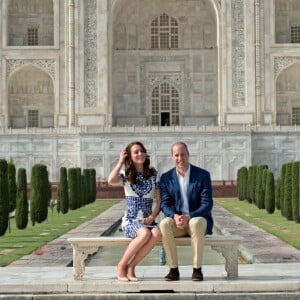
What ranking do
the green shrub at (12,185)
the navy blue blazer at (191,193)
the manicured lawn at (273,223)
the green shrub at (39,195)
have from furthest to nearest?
the green shrub at (39,195) → the green shrub at (12,185) → the manicured lawn at (273,223) → the navy blue blazer at (191,193)

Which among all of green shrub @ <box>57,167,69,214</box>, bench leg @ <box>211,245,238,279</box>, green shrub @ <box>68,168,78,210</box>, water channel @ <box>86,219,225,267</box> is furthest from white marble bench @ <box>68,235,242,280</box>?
green shrub @ <box>68,168,78,210</box>

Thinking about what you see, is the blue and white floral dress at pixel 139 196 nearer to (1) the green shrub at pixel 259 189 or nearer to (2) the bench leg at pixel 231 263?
(2) the bench leg at pixel 231 263

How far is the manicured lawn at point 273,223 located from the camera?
47.0 feet

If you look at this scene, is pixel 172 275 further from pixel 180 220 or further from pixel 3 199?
pixel 3 199

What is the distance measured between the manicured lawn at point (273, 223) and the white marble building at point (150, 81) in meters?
10.4

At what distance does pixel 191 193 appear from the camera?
26.4 feet

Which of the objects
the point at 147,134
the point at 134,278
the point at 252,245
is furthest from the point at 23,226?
the point at 147,134

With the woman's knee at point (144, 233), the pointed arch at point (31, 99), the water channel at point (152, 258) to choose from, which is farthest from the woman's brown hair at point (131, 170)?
the pointed arch at point (31, 99)

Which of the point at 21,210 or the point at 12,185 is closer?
the point at 21,210

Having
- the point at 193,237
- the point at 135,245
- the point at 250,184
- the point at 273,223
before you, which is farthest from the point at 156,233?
the point at 250,184

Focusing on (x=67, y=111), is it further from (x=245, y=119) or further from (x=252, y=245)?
(x=252, y=245)

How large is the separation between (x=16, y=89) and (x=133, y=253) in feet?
110

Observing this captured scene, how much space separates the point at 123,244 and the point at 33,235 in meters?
7.53

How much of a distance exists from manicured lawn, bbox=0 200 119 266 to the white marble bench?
2.47 meters
